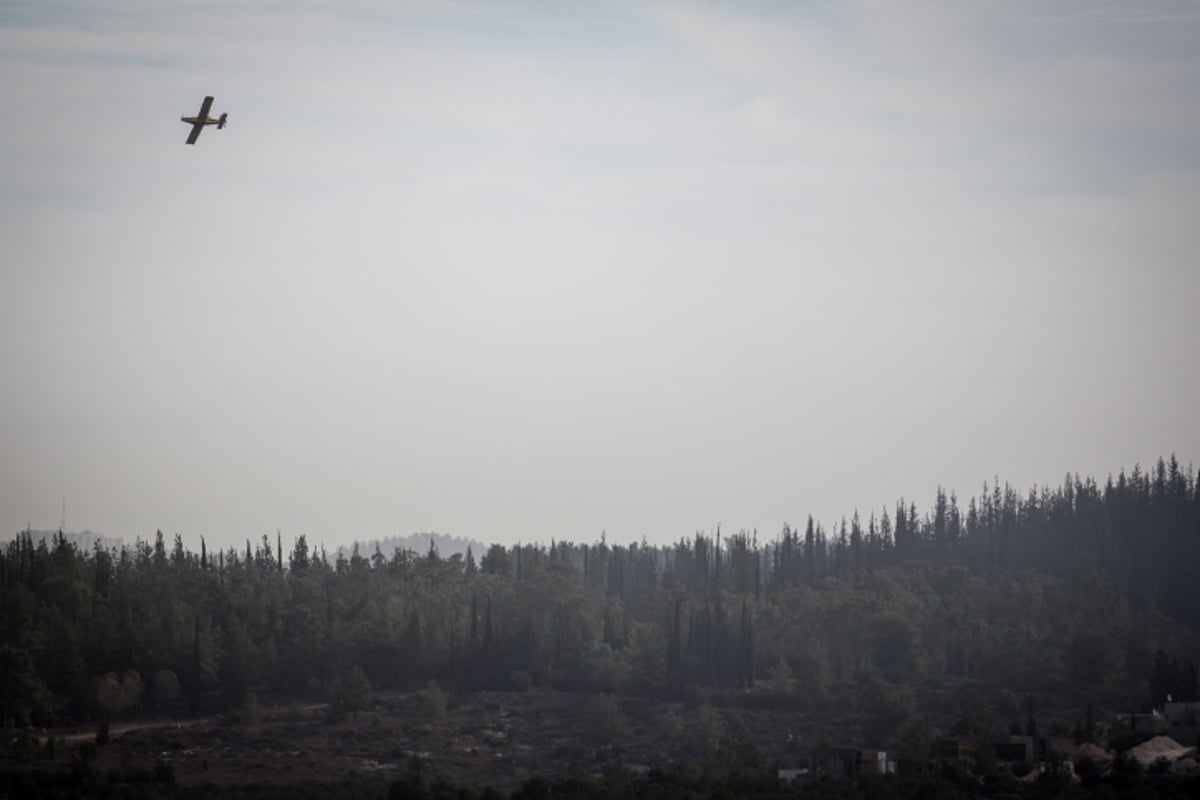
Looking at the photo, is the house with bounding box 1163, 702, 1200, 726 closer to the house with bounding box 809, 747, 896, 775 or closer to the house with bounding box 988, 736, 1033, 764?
the house with bounding box 988, 736, 1033, 764

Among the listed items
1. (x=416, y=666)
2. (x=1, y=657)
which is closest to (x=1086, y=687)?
(x=416, y=666)

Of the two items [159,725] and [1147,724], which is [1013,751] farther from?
[159,725]

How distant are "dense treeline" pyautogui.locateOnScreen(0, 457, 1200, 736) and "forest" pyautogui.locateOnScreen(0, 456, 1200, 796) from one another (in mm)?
192

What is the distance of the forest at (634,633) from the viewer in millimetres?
93312

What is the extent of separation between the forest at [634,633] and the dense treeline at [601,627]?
0.19 metres

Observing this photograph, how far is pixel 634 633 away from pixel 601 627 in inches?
143

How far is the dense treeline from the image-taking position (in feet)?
315

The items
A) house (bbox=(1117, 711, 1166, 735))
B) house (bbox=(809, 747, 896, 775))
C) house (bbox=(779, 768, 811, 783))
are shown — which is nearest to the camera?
house (bbox=(779, 768, 811, 783))

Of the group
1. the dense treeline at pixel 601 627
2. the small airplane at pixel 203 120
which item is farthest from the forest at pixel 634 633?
the small airplane at pixel 203 120

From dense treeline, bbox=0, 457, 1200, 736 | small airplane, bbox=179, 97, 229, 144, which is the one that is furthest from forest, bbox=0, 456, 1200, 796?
small airplane, bbox=179, 97, 229, 144

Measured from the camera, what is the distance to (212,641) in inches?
3930

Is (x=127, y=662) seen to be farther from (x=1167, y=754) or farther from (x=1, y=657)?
(x=1167, y=754)

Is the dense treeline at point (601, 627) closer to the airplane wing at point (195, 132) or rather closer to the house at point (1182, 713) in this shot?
the house at point (1182, 713)

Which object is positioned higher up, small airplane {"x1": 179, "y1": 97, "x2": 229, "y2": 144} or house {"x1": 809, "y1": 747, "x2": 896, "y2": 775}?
small airplane {"x1": 179, "y1": 97, "x2": 229, "y2": 144}
